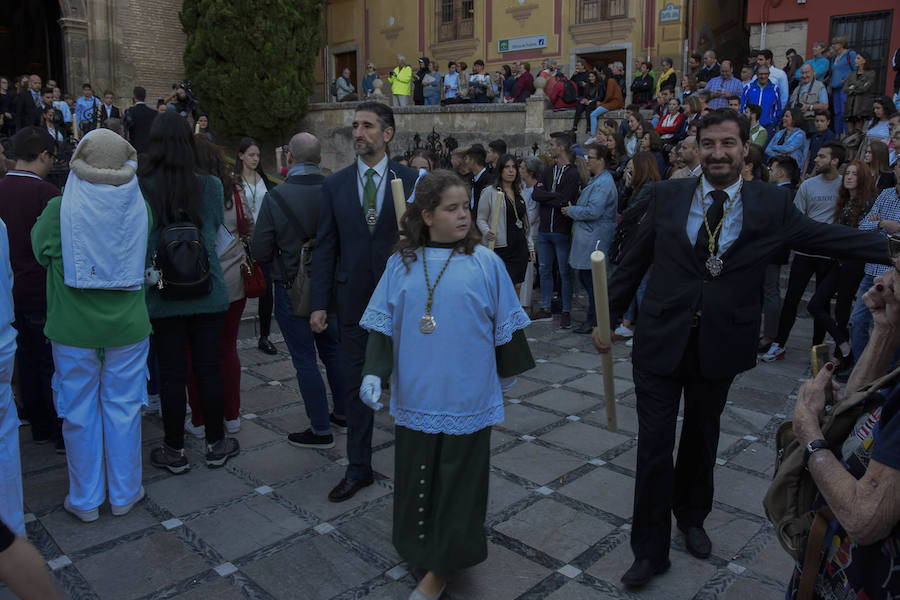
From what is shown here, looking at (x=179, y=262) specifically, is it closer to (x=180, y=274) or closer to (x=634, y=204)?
(x=180, y=274)

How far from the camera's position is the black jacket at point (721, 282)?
2.89 meters

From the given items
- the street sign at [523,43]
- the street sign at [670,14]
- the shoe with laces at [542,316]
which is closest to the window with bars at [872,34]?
the street sign at [670,14]

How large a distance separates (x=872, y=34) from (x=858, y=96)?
6.51 meters

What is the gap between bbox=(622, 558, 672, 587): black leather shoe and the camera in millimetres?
2988

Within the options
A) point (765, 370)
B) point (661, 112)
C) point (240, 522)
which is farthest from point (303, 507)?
point (661, 112)

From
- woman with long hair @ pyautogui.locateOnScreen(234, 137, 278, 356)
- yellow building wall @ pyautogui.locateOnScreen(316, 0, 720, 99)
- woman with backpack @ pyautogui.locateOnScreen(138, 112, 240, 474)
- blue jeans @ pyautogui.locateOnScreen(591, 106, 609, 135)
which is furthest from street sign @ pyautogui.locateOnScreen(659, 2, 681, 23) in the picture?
woman with backpack @ pyautogui.locateOnScreen(138, 112, 240, 474)

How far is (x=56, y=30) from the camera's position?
2462 cm

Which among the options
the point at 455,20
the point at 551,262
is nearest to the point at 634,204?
the point at 551,262

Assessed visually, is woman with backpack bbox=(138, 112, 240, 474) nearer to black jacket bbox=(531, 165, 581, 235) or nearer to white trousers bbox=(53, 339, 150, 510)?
white trousers bbox=(53, 339, 150, 510)

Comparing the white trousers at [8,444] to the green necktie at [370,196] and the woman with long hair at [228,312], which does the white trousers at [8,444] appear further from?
the green necktie at [370,196]

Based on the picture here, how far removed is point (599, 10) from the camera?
818 inches

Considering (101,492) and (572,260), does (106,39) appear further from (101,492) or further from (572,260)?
(101,492)

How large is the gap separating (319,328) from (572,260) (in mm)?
4444

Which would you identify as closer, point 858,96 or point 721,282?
point 721,282
